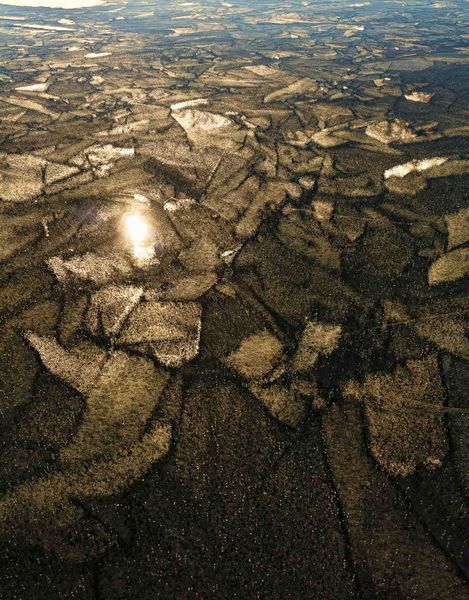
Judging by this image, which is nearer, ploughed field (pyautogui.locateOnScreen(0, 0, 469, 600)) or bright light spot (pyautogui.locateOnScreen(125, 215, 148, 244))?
ploughed field (pyautogui.locateOnScreen(0, 0, 469, 600))

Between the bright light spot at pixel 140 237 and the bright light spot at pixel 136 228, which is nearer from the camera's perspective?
the bright light spot at pixel 140 237

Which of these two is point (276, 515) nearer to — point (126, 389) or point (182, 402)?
point (182, 402)

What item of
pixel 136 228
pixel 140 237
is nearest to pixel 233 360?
pixel 140 237

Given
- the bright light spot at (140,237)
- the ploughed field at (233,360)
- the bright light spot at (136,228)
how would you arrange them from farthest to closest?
the bright light spot at (136,228) → the bright light spot at (140,237) → the ploughed field at (233,360)

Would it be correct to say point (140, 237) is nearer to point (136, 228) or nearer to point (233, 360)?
point (136, 228)

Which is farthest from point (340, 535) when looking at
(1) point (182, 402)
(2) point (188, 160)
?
(2) point (188, 160)

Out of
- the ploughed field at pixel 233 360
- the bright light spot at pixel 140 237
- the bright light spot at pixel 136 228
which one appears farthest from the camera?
the bright light spot at pixel 136 228
